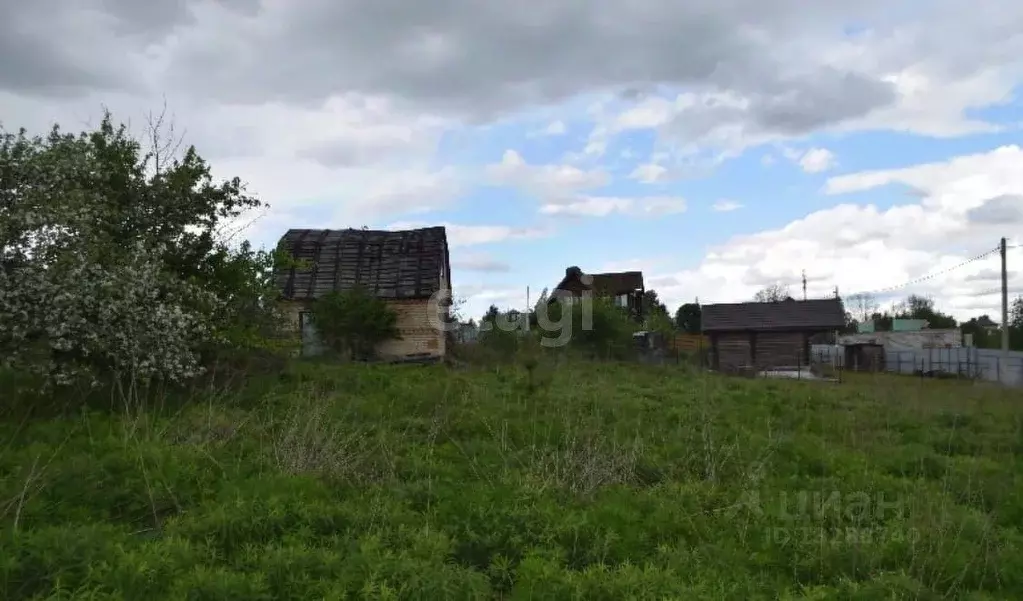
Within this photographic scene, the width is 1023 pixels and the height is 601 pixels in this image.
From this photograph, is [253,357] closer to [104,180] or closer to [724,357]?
[104,180]

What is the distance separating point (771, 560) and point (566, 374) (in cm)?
980

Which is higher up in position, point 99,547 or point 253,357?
point 253,357

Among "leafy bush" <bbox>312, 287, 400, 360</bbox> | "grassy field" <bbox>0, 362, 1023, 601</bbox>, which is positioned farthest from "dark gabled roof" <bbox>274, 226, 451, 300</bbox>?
"grassy field" <bbox>0, 362, 1023, 601</bbox>

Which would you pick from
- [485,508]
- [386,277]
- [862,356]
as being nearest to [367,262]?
[386,277]

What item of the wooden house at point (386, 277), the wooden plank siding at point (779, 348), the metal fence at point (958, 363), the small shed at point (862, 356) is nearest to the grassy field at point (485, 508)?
the wooden house at point (386, 277)

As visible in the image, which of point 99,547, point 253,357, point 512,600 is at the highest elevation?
point 253,357

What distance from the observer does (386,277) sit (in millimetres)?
23672

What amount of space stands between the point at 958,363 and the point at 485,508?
105 ft

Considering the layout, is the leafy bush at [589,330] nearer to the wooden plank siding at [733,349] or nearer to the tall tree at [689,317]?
the wooden plank siding at [733,349]

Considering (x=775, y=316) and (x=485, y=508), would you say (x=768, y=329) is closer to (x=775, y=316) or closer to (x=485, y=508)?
(x=775, y=316)

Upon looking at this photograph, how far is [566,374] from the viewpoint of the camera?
14695 mm

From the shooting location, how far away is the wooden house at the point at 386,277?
75.0ft

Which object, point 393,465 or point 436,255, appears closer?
point 393,465

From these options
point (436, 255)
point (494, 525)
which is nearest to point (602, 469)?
point (494, 525)
